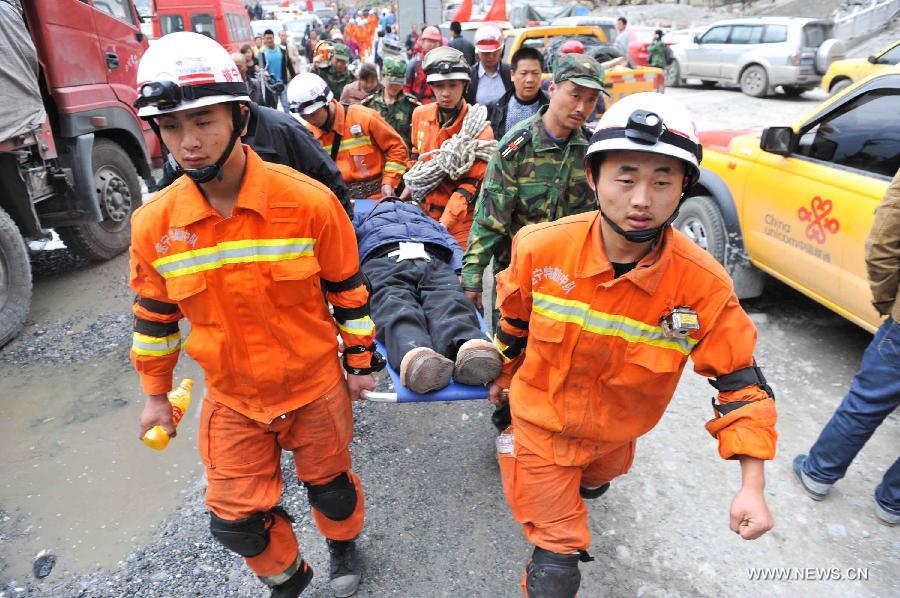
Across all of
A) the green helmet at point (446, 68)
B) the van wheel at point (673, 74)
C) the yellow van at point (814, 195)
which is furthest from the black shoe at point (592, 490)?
the van wheel at point (673, 74)

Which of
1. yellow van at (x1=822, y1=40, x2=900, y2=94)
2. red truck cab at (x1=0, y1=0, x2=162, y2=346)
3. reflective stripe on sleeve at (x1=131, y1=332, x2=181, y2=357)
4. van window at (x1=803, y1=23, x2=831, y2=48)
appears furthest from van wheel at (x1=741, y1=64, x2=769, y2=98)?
reflective stripe on sleeve at (x1=131, y1=332, x2=181, y2=357)

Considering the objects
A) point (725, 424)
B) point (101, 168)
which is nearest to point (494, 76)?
point (101, 168)

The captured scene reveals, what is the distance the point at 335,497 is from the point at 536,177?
168cm

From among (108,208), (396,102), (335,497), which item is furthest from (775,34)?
(335,497)

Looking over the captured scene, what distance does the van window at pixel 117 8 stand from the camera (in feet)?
19.6

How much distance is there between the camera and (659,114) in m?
1.63

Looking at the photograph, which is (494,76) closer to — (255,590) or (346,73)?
(346,73)

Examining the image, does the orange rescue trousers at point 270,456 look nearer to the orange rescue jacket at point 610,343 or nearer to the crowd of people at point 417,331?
the crowd of people at point 417,331

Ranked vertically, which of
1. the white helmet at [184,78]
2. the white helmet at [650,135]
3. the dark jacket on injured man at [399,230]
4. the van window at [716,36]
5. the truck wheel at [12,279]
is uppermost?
the white helmet at [184,78]

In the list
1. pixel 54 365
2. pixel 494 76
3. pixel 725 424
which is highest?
pixel 494 76

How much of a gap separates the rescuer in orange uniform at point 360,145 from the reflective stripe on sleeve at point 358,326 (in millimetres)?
2278

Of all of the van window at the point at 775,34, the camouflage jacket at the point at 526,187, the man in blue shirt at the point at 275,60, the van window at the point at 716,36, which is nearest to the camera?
the camouflage jacket at the point at 526,187

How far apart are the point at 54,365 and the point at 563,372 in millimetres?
3918

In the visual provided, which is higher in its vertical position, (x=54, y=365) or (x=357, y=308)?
(x=357, y=308)
